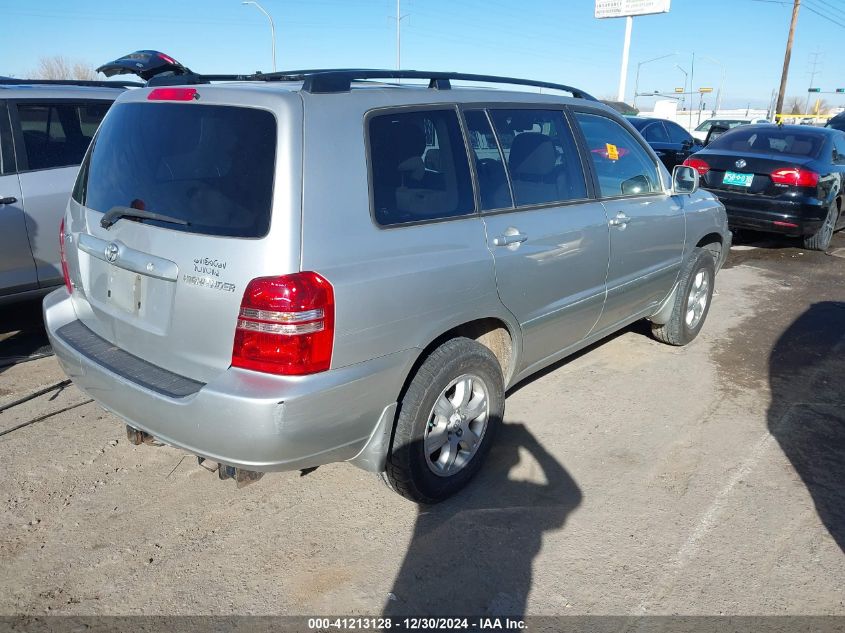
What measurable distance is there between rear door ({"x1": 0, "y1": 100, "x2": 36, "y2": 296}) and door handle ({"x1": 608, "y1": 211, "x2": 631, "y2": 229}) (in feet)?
13.3

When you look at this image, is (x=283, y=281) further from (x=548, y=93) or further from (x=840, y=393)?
(x=840, y=393)

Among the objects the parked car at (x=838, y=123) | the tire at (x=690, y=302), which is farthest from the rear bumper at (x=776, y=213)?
the parked car at (x=838, y=123)

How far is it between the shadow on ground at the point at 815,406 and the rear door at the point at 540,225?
134 centimetres

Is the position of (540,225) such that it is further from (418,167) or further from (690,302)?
(690,302)

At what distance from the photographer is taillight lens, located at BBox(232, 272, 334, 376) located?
2312mm

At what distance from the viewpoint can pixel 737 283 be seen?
24.3ft

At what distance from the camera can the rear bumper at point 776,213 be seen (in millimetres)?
8141

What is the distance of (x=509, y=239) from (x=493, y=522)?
4.28 feet

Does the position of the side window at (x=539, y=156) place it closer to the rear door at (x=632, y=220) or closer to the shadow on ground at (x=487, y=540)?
the rear door at (x=632, y=220)

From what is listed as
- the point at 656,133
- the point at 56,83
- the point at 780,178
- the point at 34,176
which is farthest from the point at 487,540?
the point at 656,133

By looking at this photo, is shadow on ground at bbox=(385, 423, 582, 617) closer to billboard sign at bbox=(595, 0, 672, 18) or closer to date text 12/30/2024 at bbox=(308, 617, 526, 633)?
→ date text 12/30/2024 at bbox=(308, 617, 526, 633)

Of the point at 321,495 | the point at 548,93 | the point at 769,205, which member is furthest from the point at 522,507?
the point at 769,205


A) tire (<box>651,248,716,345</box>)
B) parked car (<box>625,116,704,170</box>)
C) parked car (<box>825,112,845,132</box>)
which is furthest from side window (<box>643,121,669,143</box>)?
tire (<box>651,248,716,345</box>)

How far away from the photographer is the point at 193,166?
2582 millimetres
